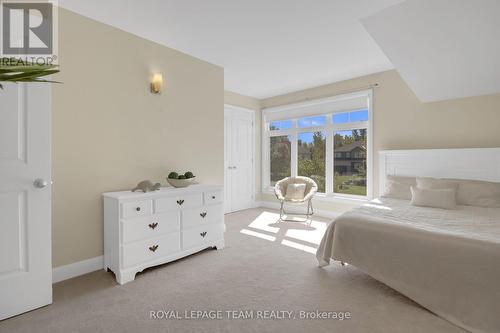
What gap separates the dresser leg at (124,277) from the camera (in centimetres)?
234

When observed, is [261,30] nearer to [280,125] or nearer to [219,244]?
[219,244]

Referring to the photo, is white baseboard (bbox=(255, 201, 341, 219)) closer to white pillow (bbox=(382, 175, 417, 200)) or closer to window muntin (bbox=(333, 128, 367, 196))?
window muntin (bbox=(333, 128, 367, 196))

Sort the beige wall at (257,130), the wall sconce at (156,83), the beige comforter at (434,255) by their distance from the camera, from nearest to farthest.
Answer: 1. the beige comforter at (434,255)
2. the wall sconce at (156,83)
3. the beige wall at (257,130)

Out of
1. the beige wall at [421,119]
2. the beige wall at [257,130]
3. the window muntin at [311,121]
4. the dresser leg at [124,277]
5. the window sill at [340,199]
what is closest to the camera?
the dresser leg at [124,277]

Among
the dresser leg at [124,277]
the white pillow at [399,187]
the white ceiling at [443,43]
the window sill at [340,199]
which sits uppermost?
the white ceiling at [443,43]

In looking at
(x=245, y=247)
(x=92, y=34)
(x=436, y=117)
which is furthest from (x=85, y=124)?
(x=436, y=117)

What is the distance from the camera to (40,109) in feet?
6.37

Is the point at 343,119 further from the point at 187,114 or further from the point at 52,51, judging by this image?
the point at 52,51

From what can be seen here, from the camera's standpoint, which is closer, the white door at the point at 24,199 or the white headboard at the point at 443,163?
the white door at the point at 24,199

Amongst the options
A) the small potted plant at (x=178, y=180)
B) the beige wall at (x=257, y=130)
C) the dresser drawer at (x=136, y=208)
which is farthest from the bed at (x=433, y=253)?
the beige wall at (x=257, y=130)

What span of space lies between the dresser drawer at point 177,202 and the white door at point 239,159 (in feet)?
7.39

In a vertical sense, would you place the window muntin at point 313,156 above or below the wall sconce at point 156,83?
below

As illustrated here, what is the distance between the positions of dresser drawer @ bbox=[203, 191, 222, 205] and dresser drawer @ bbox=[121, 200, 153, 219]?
27.9 inches

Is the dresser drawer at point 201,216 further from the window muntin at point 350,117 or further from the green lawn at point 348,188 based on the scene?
the window muntin at point 350,117
